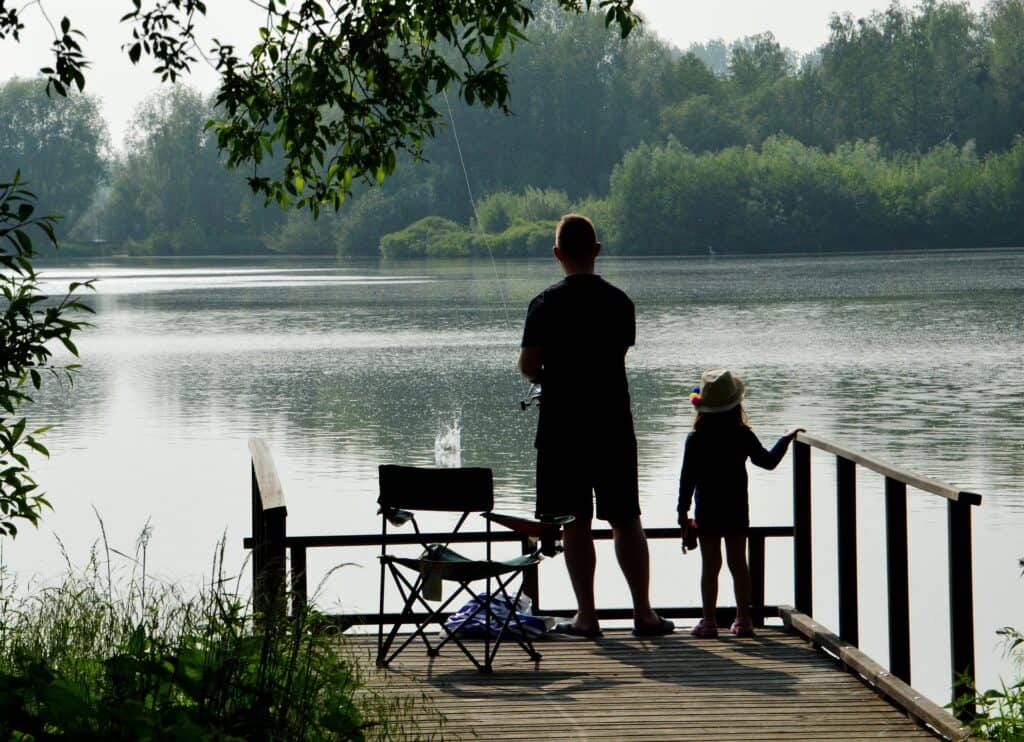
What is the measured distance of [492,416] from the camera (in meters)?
18.7

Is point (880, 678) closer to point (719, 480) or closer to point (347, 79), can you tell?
point (719, 480)

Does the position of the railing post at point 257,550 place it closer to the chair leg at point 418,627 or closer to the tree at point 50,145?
the chair leg at point 418,627

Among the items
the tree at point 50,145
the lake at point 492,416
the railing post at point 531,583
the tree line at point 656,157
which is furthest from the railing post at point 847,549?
the tree at point 50,145

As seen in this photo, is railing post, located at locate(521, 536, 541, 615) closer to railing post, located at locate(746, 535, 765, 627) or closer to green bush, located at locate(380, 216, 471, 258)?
railing post, located at locate(746, 535, 765, 627)

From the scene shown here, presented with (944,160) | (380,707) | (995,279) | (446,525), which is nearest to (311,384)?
(446,525)

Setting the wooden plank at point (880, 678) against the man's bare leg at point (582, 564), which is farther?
the man's bare leg at point (582, 564)

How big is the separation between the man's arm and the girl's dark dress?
63cm

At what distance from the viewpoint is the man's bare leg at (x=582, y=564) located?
588cm

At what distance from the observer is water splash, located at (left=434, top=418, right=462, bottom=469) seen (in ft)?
49.3

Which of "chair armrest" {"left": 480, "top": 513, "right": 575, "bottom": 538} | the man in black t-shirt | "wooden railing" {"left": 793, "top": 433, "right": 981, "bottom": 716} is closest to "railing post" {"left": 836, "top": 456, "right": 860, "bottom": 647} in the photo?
"wooden railing" {"left": 793, "top": 433, "right": 981, "bottom": 716}

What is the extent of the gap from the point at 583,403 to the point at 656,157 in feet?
255

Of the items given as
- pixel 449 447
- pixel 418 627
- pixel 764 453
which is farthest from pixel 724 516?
pixel 449 447

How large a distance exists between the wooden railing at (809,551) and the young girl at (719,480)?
0.30m

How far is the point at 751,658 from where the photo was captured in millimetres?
5711
